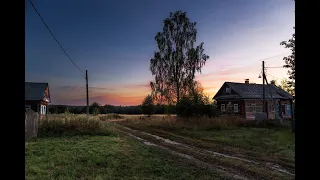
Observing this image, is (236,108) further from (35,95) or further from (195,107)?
(35,95)

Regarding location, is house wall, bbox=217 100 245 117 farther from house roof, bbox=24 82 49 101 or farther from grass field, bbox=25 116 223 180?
grass field, bbox=25 116 223 180

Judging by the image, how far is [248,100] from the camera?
39.0 meters

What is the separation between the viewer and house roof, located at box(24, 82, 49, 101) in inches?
1604

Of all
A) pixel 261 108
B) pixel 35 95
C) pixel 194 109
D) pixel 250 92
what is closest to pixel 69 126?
pixel 194 109

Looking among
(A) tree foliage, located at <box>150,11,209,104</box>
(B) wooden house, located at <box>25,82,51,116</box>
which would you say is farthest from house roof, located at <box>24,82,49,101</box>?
(A) tree foliage, located at <box>150,11,209,104</box>

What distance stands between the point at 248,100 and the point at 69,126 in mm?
28097

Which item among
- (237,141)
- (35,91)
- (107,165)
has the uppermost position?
(35,91)
